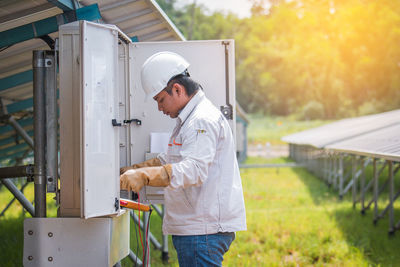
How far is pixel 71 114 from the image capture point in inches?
114

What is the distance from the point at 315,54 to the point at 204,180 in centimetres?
4607

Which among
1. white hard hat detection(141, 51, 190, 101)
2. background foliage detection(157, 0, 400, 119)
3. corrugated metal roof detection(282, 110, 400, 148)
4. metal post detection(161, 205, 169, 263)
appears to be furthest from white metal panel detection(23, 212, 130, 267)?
background foliage detection(157, 0, 400, 119)

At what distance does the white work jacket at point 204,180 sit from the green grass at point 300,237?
2.46 metres

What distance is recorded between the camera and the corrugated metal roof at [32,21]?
4039mm

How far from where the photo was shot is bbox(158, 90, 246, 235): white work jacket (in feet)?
8.29

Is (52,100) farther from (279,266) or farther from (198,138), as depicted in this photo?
(279,266)

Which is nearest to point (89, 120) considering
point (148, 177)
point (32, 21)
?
point (148, 177)

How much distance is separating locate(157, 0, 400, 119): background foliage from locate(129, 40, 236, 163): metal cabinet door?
3380 cm

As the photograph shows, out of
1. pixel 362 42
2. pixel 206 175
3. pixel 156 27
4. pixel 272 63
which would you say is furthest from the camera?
pixel 272 63

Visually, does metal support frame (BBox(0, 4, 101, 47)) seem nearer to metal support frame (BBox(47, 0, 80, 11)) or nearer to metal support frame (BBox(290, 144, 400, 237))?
metal support frame (BBox(47, 0, 80, 11))

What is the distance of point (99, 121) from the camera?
105 inches

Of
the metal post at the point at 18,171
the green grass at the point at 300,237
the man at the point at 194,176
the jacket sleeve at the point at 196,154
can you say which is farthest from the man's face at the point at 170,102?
the green grass at the point at 300,237

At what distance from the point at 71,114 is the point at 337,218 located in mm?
6794

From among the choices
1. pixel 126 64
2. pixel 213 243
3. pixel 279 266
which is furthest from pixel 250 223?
pixel 213 243
